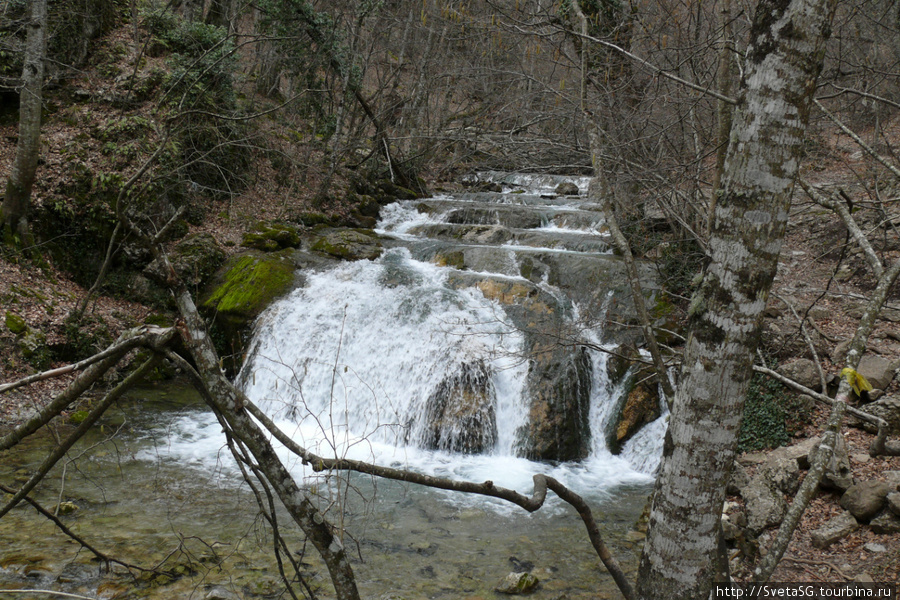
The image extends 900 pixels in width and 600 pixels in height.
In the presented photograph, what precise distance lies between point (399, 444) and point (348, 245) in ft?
17.0

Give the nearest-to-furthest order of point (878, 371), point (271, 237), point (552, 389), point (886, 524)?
point (886, 524)
point (878, 371)
point (552, 389)
point (271, 237)

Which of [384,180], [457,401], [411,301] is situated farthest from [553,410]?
[384,180]

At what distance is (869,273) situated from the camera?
9211mm

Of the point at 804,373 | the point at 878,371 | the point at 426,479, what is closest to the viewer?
the point at 426,479

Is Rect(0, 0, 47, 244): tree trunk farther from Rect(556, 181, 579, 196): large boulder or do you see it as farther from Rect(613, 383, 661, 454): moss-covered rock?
Rect(556, 181, 579, 196): large boulder

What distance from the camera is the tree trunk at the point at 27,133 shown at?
8.17 meters

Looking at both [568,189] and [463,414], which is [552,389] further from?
[568,189]

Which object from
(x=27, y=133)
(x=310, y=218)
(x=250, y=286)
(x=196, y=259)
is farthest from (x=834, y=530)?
(x=27, y=133)

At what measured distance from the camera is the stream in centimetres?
461

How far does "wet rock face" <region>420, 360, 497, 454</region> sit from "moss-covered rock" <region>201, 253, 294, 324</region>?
12.9 feet

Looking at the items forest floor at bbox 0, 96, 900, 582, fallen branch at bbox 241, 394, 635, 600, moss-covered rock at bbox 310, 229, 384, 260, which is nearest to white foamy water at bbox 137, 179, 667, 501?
moss-covered rock at bbox 310, 229, 384, 260

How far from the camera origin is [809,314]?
7.96m

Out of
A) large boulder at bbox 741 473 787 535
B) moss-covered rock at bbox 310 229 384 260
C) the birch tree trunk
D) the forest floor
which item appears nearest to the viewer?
the birch tree trunk

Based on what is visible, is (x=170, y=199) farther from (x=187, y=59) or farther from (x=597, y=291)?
(x=597, y=291)
